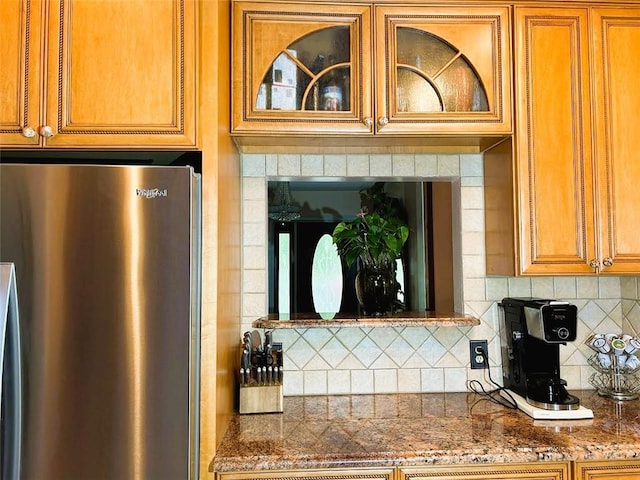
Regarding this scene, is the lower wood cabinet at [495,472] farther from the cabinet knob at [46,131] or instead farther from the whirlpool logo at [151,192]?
the cabinet knob at [46,131]

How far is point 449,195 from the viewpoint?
6.96 ft

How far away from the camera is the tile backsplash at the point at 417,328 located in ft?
6.56

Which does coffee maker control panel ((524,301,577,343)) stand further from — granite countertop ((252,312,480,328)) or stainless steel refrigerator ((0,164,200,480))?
stainless steel refrigerator ((0,164,200,480))

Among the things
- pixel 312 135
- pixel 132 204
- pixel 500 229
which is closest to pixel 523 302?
pixel 500 229

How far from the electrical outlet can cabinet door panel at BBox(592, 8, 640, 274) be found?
1.87 feet

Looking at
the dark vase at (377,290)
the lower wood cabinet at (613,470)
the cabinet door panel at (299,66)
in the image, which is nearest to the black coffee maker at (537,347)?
the lower wood cabinet at (613,470)

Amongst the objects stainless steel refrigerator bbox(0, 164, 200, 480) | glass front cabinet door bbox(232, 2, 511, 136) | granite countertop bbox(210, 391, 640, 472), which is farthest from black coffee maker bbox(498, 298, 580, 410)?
stainless steel refrigerator bbox(0, 164, 200, 480)

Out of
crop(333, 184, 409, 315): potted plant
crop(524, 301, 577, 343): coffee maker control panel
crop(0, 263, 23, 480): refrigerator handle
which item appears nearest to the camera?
crop(0, 263, 23, 480): refrigerator handle

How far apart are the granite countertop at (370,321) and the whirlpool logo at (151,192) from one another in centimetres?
72

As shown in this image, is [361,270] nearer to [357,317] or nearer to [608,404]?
[357,317]

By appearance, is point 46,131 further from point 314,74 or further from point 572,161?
point 572,161

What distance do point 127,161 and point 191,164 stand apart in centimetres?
19

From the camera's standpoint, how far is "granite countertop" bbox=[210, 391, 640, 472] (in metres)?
1.38

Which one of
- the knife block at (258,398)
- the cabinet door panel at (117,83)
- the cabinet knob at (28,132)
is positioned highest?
the cabinet door panel at (117,83)
